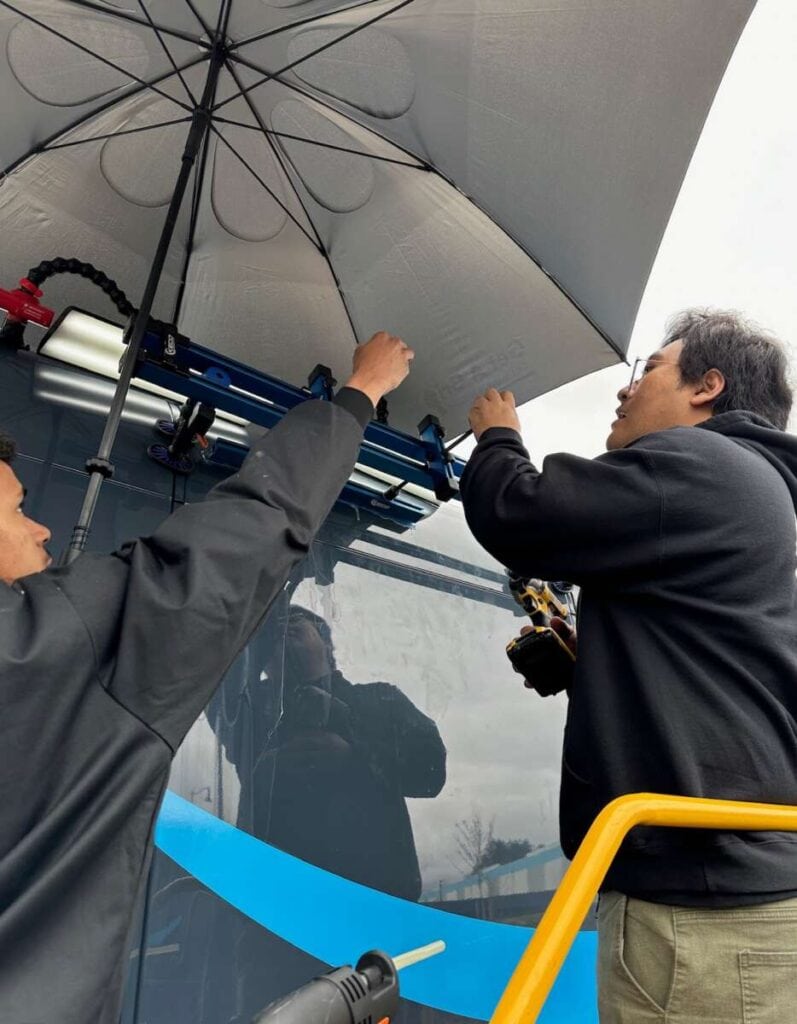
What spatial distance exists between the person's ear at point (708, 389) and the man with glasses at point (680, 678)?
0.14 m

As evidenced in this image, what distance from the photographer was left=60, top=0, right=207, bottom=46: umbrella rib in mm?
2219

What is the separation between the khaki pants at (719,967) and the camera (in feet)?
3.95

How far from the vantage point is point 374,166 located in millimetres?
2660

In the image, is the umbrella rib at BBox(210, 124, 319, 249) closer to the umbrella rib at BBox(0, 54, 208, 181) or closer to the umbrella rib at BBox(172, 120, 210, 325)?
the umbrella rib at BBox(172, 120, 210, 325)

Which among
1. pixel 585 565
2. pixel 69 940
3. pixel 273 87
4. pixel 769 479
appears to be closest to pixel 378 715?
pixel 585 565

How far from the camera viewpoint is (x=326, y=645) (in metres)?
2.66

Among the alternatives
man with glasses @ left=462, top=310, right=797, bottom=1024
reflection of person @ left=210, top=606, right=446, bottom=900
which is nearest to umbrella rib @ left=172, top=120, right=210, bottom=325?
reflection of person @ left=210, top=606, right=446, bottom=900

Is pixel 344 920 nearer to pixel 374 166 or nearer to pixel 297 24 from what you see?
pixel 374 166

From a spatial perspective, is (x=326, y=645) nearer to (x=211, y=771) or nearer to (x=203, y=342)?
(x=211, y=771)

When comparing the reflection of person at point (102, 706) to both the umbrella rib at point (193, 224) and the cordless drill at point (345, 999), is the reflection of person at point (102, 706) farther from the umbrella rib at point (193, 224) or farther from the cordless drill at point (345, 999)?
the umbrella rib at point (193, 224)

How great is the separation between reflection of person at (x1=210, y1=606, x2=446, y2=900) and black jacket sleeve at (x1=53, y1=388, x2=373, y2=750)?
4.12ft

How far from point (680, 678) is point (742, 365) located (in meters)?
0.83

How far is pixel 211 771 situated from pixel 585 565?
1296 mm

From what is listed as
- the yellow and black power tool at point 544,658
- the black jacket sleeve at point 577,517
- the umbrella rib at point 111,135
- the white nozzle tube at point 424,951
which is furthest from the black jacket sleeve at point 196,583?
the umbrella rib at point 111,135
